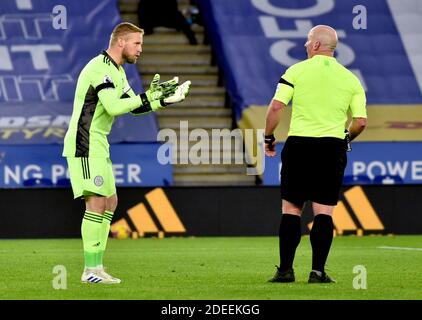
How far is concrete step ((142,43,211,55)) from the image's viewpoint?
854 inches

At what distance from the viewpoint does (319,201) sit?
9.59 m

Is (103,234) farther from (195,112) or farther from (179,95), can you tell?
(195,112)

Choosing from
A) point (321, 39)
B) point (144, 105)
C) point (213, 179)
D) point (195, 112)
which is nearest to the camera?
point (321, 39)

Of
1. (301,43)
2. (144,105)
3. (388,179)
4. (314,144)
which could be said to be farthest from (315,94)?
(301,43)

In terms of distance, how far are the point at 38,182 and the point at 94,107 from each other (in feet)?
29.4

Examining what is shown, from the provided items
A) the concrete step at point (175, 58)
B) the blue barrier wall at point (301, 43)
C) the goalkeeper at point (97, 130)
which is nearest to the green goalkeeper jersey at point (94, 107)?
the goalkeeper at point (97, 130)

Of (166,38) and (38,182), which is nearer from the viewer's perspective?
(38,182)

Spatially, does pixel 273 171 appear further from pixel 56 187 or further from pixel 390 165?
pixel 56 187

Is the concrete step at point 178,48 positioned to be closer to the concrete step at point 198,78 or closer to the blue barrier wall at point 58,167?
the concrete step at point 198,78

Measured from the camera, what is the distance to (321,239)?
9.55 m

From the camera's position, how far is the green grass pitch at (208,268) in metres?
8.83

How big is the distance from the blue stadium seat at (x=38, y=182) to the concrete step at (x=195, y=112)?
8.97 feet

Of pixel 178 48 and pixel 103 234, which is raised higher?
pixel 178 48

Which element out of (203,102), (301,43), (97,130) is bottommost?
(97,130)
